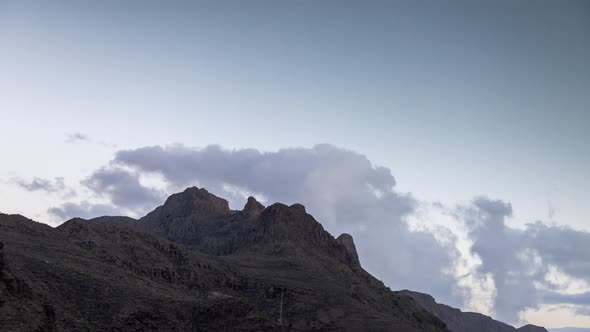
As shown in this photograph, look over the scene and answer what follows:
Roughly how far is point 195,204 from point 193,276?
76.3m

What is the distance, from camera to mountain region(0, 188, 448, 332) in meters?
58.1

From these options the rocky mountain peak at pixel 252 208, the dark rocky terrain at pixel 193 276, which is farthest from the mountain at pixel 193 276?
the rocky mountain peak at pixel 252 208

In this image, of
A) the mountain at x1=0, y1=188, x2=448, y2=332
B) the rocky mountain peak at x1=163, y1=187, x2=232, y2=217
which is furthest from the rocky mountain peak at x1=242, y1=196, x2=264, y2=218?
the rocky mountain peak at x1=163, y1=187, x2=232, y2=217

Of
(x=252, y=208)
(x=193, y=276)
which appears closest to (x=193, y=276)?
(x=193, y=276)

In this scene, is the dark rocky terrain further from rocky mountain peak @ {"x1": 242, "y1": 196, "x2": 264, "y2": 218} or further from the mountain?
rocky mountain peak @ {"x1": 242, "y1": 196, "x2": 264, "y2": 218}

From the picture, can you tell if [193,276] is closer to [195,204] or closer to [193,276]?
[193,276]

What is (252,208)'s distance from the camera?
171 m

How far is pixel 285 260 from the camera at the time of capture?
125 m

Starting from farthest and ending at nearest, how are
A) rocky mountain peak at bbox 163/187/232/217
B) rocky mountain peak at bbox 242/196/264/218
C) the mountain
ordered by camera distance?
rocky mountain peak at bbox 163/187/232/217 → rocky mountain peak at bbox 242/196/264/218 → the mountain

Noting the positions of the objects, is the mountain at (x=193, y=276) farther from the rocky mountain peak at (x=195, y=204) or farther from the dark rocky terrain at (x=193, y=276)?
the rocky mountain peak at (x=195, y=204)

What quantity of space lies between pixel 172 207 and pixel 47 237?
337 ft

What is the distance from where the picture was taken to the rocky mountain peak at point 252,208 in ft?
552

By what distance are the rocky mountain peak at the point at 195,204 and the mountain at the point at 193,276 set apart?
0.44 meters

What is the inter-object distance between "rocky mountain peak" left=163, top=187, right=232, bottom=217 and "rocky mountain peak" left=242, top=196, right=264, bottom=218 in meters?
8.45
